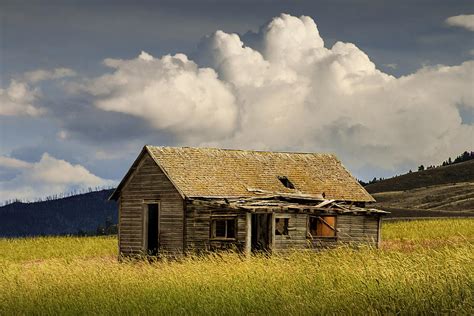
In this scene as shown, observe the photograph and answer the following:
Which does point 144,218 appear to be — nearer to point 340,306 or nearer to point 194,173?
point 194,173

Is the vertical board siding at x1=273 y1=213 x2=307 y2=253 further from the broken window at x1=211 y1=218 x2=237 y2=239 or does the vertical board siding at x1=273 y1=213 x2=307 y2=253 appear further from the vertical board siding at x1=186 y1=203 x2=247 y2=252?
the broken window at x1=211 y1=218 x2=237 y2=239

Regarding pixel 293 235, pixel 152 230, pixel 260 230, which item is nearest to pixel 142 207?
pixel 152 230

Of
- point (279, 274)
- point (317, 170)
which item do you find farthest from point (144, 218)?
point (279, 274)

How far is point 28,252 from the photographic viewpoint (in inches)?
1665

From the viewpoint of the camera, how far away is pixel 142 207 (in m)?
35.2

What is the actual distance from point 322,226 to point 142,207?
7.81 meters

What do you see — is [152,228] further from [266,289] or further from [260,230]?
[266,289]

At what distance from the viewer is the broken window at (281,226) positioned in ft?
110

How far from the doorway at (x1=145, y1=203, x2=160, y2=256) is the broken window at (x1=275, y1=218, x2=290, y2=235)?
4979mm

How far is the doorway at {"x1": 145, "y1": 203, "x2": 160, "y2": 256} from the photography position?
115 ft

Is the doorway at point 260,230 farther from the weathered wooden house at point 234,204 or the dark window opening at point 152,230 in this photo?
the dark window opening at point 152,230

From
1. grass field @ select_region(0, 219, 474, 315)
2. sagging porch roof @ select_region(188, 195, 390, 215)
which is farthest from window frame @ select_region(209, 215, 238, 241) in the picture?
grass field @ select_region(0, 219, 474, 315)

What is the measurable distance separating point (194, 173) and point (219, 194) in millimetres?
1637

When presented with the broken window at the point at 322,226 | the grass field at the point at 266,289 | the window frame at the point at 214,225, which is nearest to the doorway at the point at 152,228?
the window frame at the point at 214,225
